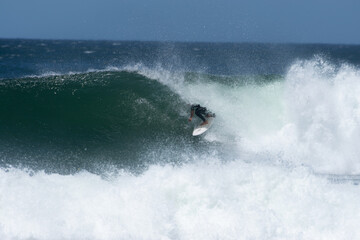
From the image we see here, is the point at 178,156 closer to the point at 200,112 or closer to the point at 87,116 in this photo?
the point at 200,112

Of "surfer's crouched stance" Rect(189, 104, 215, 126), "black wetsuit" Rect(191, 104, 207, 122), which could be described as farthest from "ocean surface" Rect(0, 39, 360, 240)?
"black wetsuit" Rect(191, 104, 207, 122)

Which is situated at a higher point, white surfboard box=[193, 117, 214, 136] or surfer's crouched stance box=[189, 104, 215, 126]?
surfer's crouched stance box=[189, 104, 215, 126]

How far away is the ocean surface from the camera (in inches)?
339

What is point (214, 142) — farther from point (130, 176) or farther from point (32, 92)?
point (32, 92)

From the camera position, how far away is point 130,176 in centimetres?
980

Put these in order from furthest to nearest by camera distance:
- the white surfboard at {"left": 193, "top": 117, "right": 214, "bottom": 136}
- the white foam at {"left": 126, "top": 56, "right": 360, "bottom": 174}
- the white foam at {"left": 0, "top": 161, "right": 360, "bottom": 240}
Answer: the white surfboard at {"left": 193, "top": 117, "right": 214, "bottom": 136} < the white foam at {"left": 126, "top": 56, "right": 360, "bottom": 174} < the white foam at {"left": 0, "top": 161, "right": 360, "bottom": 240}

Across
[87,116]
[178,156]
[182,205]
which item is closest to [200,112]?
[178,156]

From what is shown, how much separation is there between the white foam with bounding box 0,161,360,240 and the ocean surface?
2cm

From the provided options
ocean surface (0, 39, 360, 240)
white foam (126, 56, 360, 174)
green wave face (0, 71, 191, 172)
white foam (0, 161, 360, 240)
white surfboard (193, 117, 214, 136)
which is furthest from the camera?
white surfboard (193, 117, 214, 136)

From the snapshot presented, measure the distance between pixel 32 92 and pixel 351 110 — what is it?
11.1 metres

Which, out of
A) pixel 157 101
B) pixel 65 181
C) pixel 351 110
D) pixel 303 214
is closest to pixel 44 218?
pixel 65 181

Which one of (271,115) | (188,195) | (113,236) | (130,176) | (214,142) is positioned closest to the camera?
(113,236)

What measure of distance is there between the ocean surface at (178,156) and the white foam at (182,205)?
24mm

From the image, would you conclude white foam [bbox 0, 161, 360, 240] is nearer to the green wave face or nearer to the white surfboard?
the green wave face
